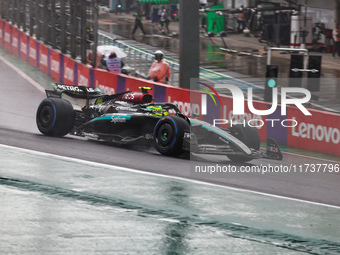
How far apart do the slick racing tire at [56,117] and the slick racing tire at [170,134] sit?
7.55 feet

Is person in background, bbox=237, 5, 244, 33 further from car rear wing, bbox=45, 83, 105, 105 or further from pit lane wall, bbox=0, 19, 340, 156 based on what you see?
car rear wing, bbox=45, 83, 105, 105

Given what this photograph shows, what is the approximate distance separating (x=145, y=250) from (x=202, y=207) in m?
1.77

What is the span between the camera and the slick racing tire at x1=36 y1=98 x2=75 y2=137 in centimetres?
1235

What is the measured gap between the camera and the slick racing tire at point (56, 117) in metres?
12.4

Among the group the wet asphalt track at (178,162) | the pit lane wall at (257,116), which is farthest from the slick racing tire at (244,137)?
the pit lane wall at (257,116)

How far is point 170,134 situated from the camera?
10.6 m

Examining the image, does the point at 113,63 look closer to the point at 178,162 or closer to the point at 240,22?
the point at 178,162

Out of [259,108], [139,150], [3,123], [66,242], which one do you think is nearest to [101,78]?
[3,123]

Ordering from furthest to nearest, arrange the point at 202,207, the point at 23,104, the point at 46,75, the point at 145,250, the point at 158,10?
the point at 158,10 → the point at 46,75 → the point at 23,104 → the point at 202,207 → the point at 145,250

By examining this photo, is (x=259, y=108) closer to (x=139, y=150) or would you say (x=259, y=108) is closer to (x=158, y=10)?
(x=139, y=150)

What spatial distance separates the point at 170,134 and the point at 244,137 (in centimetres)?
133

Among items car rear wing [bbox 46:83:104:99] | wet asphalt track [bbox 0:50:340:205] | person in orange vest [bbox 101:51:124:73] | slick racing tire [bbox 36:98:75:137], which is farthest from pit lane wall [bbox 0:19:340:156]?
slick racing tire [bbox 36:98:75:137]

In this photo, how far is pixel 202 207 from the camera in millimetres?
8008

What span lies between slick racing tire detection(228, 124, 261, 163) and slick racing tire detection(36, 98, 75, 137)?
11.2ft
